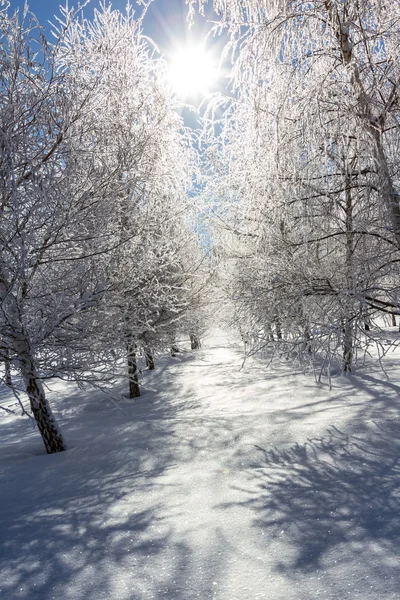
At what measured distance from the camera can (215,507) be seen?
3.86 m

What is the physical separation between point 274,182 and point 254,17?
1.91m

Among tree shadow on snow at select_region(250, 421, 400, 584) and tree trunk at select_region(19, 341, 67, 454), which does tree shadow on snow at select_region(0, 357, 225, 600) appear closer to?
tree trunk at select_region(19, 341, 67, 454)

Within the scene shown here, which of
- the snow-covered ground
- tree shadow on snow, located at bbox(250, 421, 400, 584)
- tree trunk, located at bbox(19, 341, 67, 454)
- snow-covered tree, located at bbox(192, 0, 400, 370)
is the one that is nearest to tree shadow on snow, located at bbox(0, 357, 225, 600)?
the snow-covered ground

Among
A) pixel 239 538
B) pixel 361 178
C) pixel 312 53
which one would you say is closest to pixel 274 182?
pixel 361 178

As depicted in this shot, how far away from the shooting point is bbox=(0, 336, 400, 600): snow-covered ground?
110 inches

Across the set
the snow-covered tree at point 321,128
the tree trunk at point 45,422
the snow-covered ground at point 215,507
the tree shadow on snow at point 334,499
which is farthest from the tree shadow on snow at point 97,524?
the snow-covered tree at point 321,128

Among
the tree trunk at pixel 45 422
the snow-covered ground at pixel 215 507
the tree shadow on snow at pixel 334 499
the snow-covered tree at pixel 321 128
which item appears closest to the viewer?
the snow-covered ground at pixel 215 507

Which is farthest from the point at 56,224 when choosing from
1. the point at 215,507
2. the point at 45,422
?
the point at 215,507

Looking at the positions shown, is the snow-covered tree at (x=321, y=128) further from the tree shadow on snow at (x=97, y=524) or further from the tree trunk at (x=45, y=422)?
the tree trunk at (x=45, y=422)

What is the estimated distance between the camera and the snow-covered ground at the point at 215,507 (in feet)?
9.15

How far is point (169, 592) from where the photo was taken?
2695 millimetres

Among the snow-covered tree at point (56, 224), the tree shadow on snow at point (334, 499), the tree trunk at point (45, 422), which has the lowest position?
the tree shadow on snow at point (334, 499)

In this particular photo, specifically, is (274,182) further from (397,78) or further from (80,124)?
(80,124)

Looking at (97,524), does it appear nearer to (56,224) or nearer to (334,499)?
(334,499)
